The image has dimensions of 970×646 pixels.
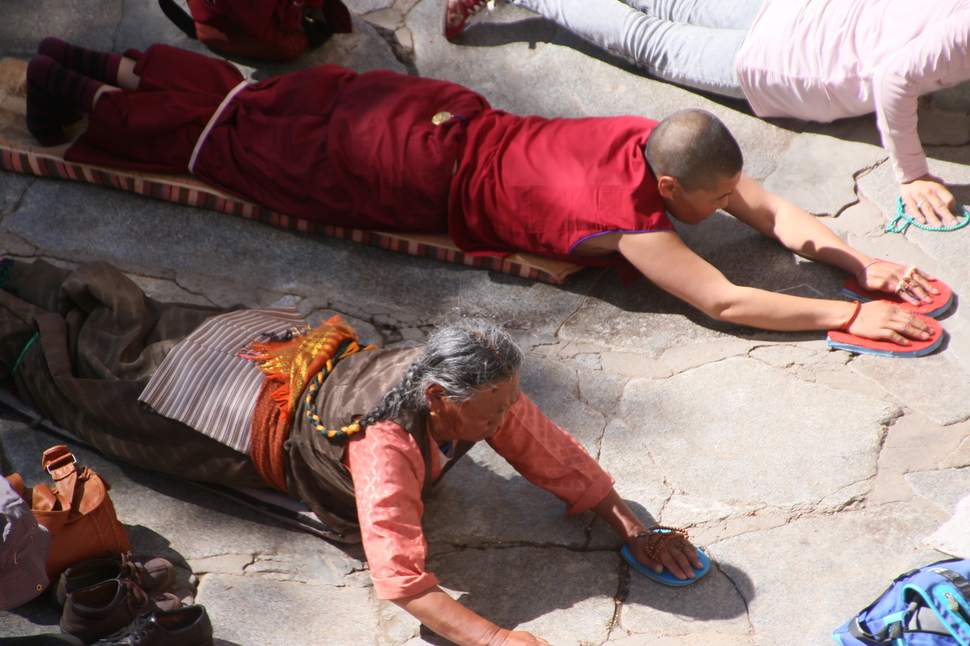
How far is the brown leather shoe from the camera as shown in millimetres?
1598

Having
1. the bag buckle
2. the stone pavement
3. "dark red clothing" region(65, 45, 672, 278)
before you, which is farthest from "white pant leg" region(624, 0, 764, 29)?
the bag buckle

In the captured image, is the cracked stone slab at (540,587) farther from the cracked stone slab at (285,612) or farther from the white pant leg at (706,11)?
the white pant leg at (706,11)

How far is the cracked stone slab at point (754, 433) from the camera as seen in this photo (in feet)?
6.67

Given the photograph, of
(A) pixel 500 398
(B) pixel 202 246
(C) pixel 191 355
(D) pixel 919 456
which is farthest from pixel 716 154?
(B) pixel 202 246

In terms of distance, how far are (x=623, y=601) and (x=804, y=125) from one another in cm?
206

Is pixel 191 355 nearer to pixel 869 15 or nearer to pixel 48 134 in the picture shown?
pixel 48 134

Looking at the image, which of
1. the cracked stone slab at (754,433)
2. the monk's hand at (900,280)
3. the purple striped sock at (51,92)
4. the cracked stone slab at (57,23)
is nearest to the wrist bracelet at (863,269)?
the monk's hand at (900,280)

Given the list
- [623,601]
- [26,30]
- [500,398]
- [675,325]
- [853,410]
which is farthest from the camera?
[26,30]

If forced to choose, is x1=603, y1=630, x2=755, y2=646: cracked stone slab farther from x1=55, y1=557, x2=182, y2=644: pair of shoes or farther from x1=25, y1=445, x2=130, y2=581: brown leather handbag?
x1=25, y1=445, x2=130, y2=581: brown leather handbag

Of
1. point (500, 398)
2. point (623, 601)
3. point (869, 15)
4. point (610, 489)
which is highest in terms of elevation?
point (869, 15)

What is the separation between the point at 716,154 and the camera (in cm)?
232

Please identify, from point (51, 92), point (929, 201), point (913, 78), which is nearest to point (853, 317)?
point (929, 201)

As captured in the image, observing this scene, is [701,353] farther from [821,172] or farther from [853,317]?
[821,172]

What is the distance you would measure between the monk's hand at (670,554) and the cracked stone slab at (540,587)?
0.08 metres
